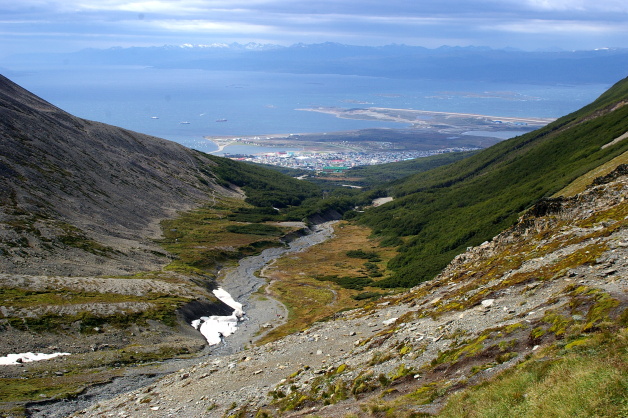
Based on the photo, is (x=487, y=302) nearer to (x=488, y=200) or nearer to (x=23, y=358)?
(x=23, y=358)

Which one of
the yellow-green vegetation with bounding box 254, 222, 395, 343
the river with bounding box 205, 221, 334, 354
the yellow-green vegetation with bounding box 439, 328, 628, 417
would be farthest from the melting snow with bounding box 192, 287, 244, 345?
the yellow-green vegetation with bounding box 439, 328, 628, 417

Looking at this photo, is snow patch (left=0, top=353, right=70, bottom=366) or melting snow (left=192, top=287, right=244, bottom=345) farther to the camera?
melting snow (left=192, top=287, right=244, bottom=345)

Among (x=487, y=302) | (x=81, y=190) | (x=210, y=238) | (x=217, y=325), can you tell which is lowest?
(x=217, y=325)

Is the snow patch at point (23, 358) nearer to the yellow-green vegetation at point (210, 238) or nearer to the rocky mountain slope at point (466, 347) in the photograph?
the rocky mountain slope at point (466, 347)

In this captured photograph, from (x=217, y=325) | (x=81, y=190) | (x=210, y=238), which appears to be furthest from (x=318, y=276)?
(x=81, y=190)

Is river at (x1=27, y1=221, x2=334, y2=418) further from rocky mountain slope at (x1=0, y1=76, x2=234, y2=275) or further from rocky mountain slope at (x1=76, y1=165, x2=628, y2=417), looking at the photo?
rocky mountain slope at (x1=0, y1=76, x2=234, y2=275)

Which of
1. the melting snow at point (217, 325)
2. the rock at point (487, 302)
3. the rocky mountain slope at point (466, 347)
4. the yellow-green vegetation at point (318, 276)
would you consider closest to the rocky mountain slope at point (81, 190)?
the melting snow at point (217, 325)
